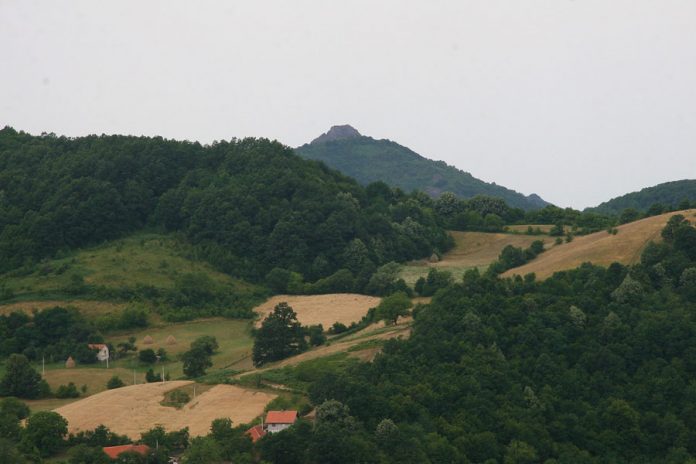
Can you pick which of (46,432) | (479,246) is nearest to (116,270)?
(479,246)

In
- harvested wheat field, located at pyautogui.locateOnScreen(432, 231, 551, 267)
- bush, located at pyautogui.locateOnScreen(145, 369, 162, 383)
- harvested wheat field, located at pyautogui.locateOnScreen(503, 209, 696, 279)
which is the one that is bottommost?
bush, located at pyautogui.locateOnScreen(145, 369, 162, 383)

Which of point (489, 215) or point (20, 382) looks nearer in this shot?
point (20, 382)

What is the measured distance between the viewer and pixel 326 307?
297 ft

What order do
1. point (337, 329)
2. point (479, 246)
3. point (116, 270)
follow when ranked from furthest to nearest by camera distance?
point (479, 246)
point (116, 270)
point (337, 329)

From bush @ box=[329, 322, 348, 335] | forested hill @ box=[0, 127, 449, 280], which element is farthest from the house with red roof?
forested hill @ box=[0, 127, 449, 280]

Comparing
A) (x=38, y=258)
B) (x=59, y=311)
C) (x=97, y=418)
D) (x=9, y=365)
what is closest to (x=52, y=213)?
(x=38, y=258)

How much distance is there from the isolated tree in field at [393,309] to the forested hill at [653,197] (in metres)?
83.0

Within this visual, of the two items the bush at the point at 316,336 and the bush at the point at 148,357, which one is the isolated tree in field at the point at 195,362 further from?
the bush at the point at 316,336

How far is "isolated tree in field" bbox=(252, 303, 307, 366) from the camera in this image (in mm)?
74500

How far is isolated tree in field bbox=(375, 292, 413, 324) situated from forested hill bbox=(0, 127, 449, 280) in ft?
64.4

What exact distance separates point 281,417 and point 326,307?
34.1 metres

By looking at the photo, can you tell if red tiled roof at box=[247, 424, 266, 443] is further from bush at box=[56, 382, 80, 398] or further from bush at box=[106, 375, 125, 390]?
bush at box=[56, 382, 80, 398]

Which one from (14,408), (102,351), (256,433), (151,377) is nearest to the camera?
(256,433)

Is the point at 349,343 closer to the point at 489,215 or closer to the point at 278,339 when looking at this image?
the point at 278,339
